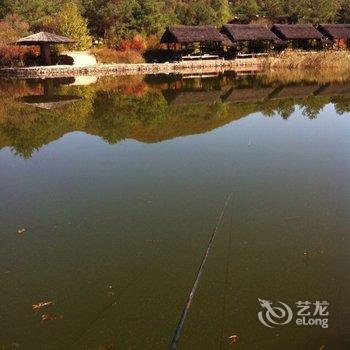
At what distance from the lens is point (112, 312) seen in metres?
3.54

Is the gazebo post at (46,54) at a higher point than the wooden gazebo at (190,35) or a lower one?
lower

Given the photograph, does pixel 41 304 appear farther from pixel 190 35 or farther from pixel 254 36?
pixel 254 36

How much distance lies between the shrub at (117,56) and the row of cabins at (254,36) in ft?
7.42

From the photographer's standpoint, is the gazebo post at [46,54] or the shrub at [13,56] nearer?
the gazebo post at [46,54]

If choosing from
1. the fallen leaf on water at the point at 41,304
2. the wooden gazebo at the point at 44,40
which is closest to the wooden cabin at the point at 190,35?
the wooden gazebo at the point at 44,40

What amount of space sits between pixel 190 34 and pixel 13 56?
38.2 feet

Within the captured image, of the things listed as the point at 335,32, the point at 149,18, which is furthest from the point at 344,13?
the point at 149,18

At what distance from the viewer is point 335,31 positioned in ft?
106

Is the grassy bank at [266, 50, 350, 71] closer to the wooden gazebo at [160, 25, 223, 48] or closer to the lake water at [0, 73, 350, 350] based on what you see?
the wooden gazebo at [160, 25, 223, 48]

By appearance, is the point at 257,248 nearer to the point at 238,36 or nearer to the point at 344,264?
the point at 344,264

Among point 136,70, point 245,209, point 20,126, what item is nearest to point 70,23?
point 136,70

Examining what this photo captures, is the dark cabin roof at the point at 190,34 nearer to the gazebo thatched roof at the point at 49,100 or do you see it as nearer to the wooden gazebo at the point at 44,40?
the wooden gazebo at the point at 44,40
